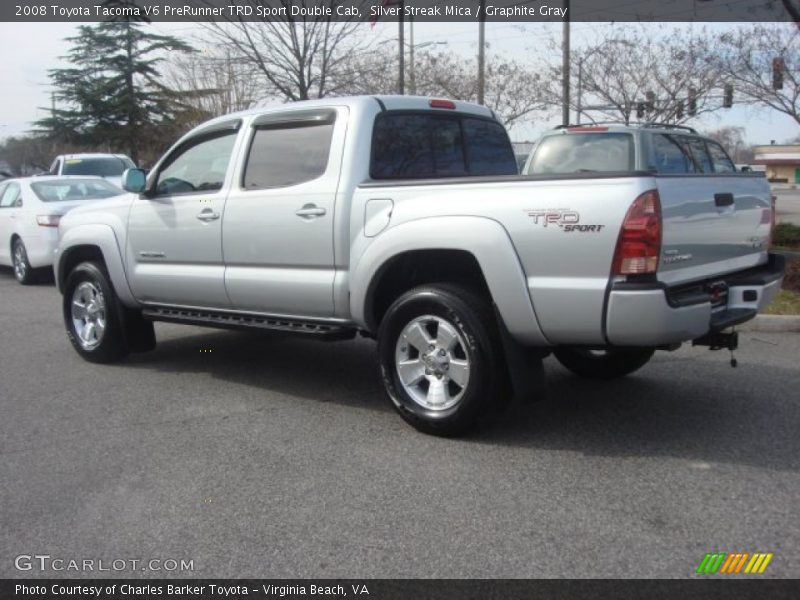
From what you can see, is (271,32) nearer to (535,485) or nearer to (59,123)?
(535,485)

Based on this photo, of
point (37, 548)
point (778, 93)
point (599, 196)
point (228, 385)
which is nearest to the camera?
point (37, 548)

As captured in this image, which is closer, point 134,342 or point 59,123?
point 134,342

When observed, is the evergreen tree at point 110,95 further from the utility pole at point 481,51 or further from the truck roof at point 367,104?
the truck roof at point 367,104

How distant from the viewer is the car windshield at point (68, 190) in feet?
41.5

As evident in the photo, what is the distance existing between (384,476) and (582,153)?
7862 millimetres

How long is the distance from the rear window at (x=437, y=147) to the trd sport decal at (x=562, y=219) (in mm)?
1426

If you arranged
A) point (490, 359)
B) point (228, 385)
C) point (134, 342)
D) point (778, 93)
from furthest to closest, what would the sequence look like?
1. point (778, 93)
2. point (134, 342)
3. point (228, 385)
4. point (490, 359)

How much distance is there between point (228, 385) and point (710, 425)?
11.4 feet

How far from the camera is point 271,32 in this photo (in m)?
15.2

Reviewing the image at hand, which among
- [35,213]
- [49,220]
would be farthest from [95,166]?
[49,220]

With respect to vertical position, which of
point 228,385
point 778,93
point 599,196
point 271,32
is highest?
point 271,32

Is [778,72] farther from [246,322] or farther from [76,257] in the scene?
[76,257]

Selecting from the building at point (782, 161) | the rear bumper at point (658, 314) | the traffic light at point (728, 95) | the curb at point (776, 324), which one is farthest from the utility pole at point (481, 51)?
the building at point (782, 161)
